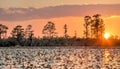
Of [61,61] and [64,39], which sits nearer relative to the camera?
[61,61]

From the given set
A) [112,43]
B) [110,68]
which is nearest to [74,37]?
[112,43]

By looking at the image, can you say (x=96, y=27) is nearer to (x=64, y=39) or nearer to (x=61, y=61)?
(x=64, y=39)

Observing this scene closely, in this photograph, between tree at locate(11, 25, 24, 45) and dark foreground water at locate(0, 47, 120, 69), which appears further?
tree at locate(11, 25, 24, 45)

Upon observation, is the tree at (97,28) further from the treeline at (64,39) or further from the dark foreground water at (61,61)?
the dark foreground water at (61,61)

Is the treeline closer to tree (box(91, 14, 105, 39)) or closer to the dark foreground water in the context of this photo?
tree (box(91, 14, 105, 39))

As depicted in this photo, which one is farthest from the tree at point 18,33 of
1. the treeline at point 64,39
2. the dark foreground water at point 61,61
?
the dark foreground water at point 61,61

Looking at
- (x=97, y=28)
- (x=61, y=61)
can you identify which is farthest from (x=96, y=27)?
(x=61, y=61)

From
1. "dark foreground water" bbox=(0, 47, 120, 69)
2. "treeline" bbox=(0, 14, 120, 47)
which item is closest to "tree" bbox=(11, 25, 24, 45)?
"treeline" bbox=(0, 14, 120, 47)

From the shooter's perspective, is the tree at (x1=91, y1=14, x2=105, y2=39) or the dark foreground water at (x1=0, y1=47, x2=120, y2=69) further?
the tree at (x1=91, y1=14, x2=105, y2=39)

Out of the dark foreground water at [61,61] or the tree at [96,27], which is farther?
the tree at [96,27]

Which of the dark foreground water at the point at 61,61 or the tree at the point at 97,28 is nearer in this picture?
the dark foreground water at the point at 61,61

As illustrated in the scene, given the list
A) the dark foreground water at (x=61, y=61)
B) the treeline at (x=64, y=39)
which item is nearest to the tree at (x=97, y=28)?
the treeline at (x=64, y=39)

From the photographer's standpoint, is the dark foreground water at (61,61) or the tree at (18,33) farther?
the tree at (18,33)

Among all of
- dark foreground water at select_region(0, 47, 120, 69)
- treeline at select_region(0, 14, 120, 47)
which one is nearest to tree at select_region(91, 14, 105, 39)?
treeline at select_region(0, 14, 120, 47)
